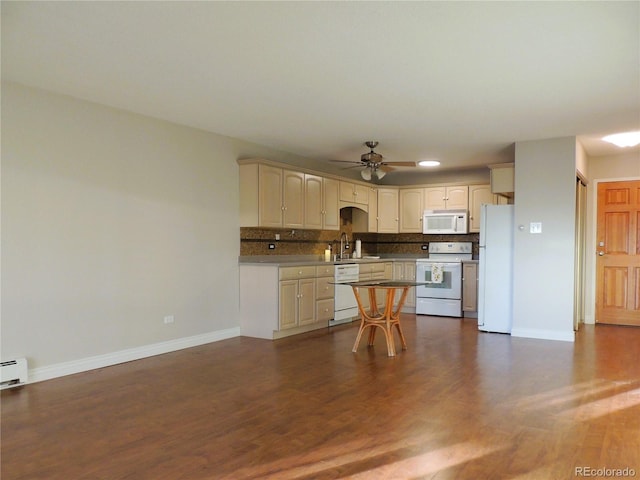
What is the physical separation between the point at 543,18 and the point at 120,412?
365 cm

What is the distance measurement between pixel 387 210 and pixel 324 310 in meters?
2.75

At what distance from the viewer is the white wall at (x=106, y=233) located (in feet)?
12.8

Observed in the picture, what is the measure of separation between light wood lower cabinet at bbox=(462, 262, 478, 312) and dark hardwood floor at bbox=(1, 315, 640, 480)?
241 centimetres

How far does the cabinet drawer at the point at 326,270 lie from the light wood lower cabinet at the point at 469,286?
225cm

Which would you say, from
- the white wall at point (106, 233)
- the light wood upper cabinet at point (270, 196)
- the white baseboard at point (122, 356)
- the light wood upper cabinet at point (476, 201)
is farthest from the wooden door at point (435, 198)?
the white baseboard at point (122, 356)

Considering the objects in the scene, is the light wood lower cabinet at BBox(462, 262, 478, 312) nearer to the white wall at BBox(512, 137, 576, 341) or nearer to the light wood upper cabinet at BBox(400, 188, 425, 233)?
the light wood upper cabinet at BBox(400, 188, 425, 233)

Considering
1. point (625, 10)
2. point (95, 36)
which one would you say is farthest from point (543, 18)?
point (95, 36)

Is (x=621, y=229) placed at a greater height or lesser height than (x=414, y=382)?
greater

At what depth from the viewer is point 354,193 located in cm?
787

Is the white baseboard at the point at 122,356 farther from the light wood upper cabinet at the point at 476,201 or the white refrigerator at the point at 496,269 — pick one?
the light wood upper cabinet at the point at 476,201

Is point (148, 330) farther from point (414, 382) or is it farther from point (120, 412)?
point (414, 382)

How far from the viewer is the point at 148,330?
4.93 m

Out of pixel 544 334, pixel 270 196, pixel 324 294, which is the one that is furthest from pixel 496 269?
pixel 270 196

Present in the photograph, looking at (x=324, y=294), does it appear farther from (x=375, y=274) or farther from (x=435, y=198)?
(x=435, y=198)
